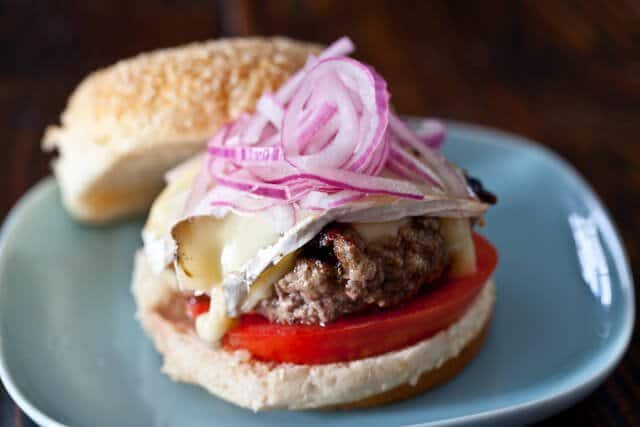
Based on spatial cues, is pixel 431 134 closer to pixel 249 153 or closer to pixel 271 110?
pixel 271 110

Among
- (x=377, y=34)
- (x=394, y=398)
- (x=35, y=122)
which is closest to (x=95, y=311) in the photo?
(x=394, y=398)

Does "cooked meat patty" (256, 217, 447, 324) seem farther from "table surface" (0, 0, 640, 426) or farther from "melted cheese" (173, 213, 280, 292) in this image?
"table surface" (0, 0, 640, 426)

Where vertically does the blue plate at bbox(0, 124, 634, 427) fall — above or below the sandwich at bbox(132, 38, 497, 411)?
below

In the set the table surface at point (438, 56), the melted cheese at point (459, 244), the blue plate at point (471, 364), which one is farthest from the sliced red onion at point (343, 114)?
the table surface at point (438, 56)

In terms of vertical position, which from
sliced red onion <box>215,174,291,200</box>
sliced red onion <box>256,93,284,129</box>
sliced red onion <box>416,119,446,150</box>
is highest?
sliced red onion <box>256,93,284,129</box>

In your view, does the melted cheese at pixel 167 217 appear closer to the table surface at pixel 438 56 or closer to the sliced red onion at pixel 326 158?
the sliced red onion at pixel 326 158

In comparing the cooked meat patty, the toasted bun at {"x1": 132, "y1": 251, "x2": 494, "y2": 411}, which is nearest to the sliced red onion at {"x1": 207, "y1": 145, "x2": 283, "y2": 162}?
the cooked meat patty
